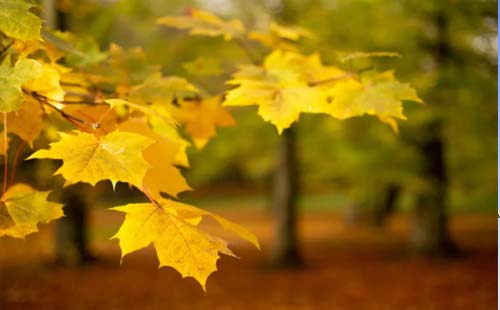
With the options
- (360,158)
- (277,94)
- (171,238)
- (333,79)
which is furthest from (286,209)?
(171,238)

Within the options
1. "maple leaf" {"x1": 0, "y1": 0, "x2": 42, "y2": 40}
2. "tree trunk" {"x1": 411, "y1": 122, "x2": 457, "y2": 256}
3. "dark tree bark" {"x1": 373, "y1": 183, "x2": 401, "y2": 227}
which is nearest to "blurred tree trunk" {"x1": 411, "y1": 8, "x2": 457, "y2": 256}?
"tree trunk" {"x1": 411, "y1": 122, "x2": 457, "y2": 256}

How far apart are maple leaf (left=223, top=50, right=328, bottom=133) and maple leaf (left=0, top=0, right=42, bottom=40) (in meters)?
0.67

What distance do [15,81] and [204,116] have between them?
3.43ft

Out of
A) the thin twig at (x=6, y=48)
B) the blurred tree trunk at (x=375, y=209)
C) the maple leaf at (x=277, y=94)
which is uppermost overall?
the thin twig at (x=6, y=48)

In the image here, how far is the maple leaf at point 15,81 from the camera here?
1427 mm

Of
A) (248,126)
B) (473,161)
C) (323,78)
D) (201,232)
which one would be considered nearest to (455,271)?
(473,161)

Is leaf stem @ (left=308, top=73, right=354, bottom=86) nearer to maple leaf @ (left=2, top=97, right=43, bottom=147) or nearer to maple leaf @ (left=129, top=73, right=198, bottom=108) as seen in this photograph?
maple leaf @ (left=129, top=73, right=198, bottom=108)

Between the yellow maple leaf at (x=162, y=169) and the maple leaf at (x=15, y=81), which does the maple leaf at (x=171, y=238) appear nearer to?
the yellow maple leaf at (x=162, y=169)

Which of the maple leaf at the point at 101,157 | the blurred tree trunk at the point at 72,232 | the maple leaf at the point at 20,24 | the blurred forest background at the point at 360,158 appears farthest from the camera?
the blurred tree trunk at the point at 72,232

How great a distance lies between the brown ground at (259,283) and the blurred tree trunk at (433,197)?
0.32 metres

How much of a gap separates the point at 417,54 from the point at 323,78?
5944 mm

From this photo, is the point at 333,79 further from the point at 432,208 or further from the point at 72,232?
the point at 72,232

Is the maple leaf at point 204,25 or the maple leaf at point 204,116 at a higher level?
the maple leaf at point 204,25

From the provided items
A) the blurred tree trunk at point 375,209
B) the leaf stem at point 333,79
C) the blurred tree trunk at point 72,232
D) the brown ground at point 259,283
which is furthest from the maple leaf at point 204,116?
the blurred tree trunk at point 375,209
